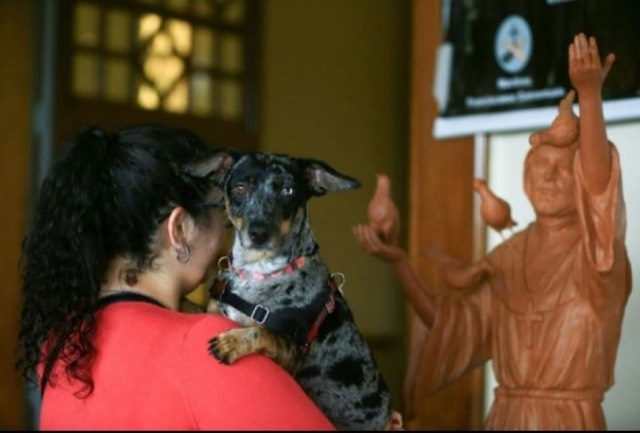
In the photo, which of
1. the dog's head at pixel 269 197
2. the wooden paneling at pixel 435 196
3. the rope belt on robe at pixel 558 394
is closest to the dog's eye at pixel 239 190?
the dog's head at pixel 269 197

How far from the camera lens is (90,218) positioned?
4.90 feet

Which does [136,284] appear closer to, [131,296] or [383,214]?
[131,296]

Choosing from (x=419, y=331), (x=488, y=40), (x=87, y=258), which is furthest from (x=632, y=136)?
(x=87, y=258)

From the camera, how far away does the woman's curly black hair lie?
1.49 m

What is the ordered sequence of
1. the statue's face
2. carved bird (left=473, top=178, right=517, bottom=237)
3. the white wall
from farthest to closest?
the white wall, carved bird (left=473, top=178, right=517, bottom=237), the statue's face

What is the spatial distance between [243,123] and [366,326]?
1.07 meters

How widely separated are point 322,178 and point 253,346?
382 mm

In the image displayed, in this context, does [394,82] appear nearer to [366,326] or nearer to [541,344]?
[366,326]

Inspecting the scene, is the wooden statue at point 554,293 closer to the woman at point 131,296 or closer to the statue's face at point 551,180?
the statue's face at point 551,180

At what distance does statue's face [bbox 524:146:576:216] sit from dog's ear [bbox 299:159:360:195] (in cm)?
63

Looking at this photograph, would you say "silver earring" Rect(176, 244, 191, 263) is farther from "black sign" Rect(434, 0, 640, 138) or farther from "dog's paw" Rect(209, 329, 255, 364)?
"black sign" Rect(434, 0, 640, 138)

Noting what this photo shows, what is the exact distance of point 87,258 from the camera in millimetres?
1494

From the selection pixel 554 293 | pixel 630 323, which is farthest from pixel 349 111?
pixel 554 293

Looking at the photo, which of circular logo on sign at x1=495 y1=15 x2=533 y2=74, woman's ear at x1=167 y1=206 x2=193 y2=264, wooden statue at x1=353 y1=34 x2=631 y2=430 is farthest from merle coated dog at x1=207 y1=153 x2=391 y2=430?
circular logo on sign at x1=495 y1=15 x2=533 y2=74
